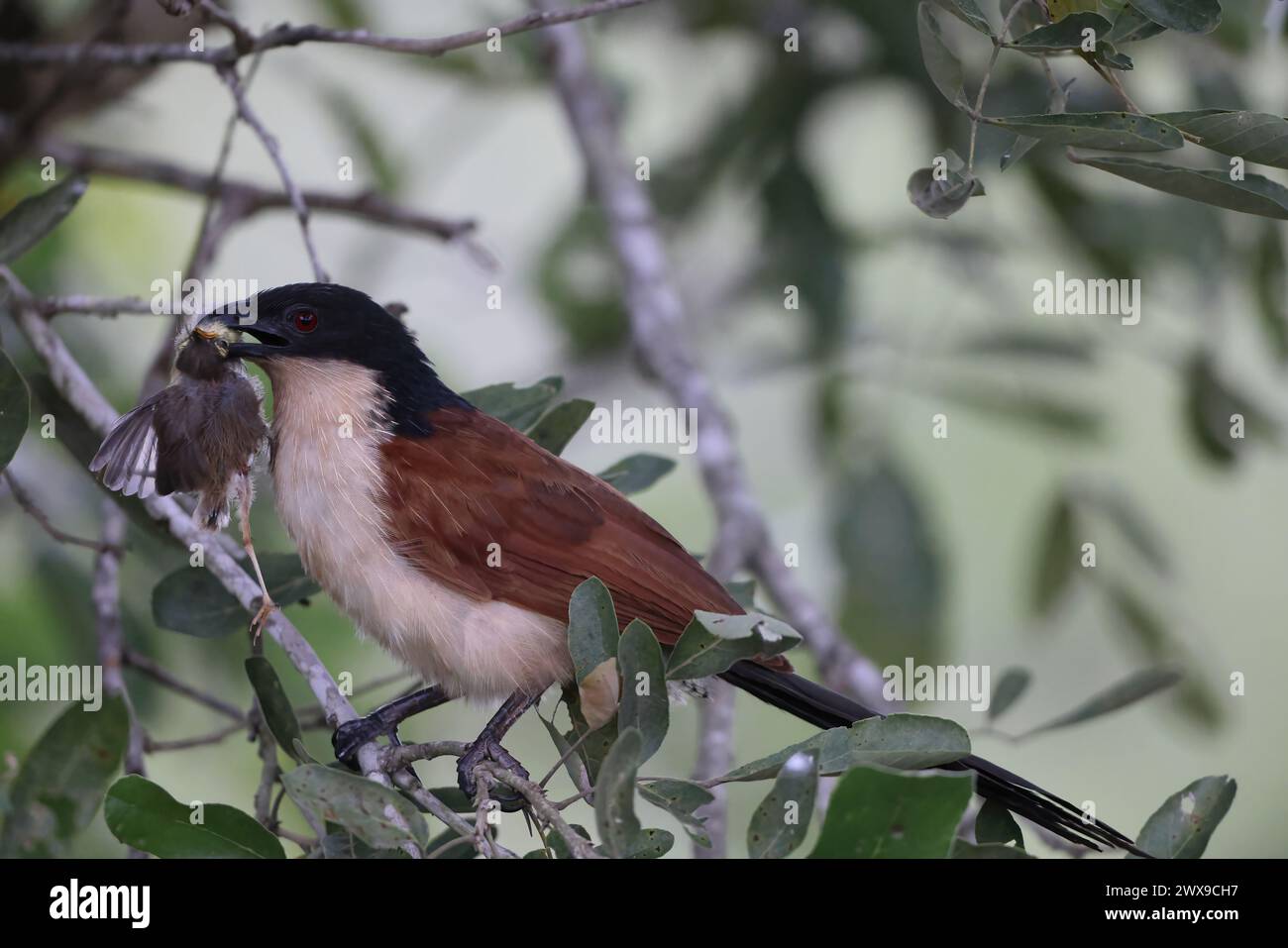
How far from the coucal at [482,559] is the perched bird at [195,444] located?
0.33 ft

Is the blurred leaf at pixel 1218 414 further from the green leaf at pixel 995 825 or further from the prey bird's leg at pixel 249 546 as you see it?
the prey bird's leg at pixel 249 546

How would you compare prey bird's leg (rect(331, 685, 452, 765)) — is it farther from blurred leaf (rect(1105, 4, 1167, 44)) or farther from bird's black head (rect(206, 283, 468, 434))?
→ blurred leaf (rect(1105, 4, 1167, 44))

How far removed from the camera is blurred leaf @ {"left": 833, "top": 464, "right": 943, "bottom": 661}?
3316 millimetres

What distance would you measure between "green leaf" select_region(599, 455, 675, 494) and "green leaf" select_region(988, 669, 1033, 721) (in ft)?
2.18

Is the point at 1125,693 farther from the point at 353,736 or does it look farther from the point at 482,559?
the point at 353,736

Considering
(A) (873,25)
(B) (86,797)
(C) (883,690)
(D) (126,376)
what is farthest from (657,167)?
(B) (86,797)

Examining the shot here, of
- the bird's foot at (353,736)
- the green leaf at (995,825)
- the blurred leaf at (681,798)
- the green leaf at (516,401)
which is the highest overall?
the green leaf at (516,401)

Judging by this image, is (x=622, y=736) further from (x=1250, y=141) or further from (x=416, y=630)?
(x=1250, y=141)

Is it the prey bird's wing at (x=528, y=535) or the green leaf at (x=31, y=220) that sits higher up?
the green leaf at (x=31, y=220)

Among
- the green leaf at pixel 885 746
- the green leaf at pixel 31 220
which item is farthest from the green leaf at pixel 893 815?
the green leaf at pixel 31 220

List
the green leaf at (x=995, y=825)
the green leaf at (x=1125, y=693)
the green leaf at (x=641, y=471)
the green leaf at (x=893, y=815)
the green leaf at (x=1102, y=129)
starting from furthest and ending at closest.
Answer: the green leaf at (x=641, y=471)
the green leaf at (x=1125, y=693)
the green leaf at (x=995, y=825)
the green leaf at (x=1102, y=129)
the green leaf at (x=893, y=815)

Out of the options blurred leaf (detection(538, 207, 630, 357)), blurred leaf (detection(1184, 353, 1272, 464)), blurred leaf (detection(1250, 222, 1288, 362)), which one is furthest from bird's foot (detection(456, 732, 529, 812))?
blurred leaf (detection(1250, 222, 1288, 362))

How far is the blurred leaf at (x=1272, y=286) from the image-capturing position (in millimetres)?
3457

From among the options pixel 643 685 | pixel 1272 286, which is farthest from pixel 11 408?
pixel 1272 286
